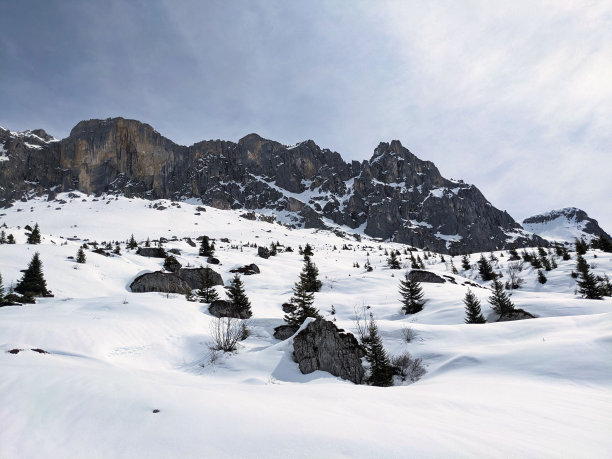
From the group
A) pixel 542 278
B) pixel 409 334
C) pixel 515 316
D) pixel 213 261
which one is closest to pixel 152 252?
pixel 213 261

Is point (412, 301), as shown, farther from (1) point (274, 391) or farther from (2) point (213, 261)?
(2) point (213, 261)

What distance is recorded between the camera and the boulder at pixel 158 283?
30891mm

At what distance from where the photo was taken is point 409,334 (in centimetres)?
1658

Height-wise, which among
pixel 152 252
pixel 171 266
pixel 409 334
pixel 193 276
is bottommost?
pixel 409 334

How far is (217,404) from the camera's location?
537 centimetres

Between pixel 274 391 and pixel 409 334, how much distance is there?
38.5ft

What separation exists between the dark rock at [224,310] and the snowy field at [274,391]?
1.61 meters

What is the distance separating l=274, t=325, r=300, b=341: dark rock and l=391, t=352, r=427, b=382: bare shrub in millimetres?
7479

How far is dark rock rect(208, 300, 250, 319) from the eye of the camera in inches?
898

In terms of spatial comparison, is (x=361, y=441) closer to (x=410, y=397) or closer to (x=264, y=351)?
(x=410, y=397)

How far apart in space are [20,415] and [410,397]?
7673 mm

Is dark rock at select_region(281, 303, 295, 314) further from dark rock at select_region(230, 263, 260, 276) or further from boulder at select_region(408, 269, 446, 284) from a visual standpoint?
boulder at select_region(408, 269, 446, 284)

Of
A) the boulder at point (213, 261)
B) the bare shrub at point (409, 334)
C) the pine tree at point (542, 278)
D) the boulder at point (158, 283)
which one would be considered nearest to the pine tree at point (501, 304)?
the bare shrub at point (409, 334)

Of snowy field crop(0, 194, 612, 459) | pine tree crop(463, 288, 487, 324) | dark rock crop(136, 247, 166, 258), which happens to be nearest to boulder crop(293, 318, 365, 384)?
snowy field crop(0, 194, 612, 459)
